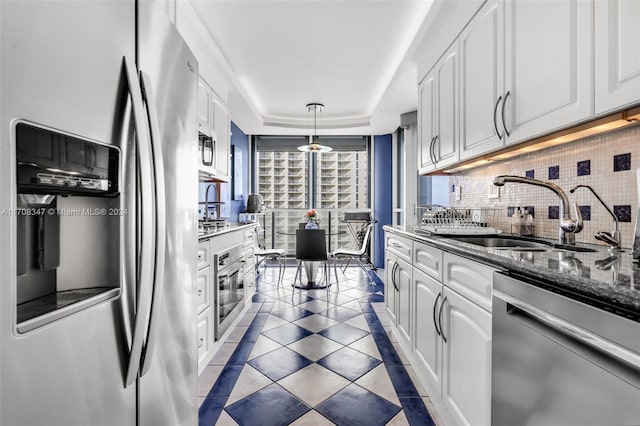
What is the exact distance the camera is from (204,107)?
276 cm

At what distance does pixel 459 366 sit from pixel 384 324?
5.18ft

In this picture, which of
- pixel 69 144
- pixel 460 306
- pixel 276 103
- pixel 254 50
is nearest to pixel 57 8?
pixel 69 144

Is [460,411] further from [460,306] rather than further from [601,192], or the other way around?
[601,192]

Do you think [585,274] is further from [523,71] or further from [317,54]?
[317,54]

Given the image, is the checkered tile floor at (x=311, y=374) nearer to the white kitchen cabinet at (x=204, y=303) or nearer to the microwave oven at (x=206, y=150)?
the white kitchen cabinet at (x=204, y=303)

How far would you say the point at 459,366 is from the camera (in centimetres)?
131

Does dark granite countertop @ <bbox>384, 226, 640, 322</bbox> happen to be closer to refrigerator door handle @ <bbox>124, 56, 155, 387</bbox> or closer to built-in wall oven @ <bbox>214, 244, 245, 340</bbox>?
refrigerator door handle @ <bbox>124, 56, 155, 387</bbox>

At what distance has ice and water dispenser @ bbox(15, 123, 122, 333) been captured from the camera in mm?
546

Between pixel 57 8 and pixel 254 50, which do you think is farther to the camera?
pixel 254 50

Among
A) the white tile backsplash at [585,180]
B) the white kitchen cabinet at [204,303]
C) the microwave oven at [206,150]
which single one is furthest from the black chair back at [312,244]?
the white tile backsplash at [585,180]

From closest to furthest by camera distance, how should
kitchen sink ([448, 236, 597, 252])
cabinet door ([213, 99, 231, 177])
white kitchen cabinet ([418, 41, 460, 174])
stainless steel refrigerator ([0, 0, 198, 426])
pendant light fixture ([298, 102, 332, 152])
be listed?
stainless steel refrigerator ([0, 0, 198, 426]) → kitchen sink ([448, 236, 597, 252]) → white kitchen cabinet ([418, 41, 460, 174]) → cabinet door ([213, 99, 231, 177]) → pendant light fixture ([298, 102, 332, 152])

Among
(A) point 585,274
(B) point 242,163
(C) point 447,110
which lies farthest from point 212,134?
(A) point 585,274

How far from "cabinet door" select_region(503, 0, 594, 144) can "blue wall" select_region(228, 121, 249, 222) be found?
3.98m

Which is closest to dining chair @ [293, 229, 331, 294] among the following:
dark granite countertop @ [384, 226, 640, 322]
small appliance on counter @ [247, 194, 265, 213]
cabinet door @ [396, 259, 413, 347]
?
small appliance on counter @ [247, 194, 265, 213]
